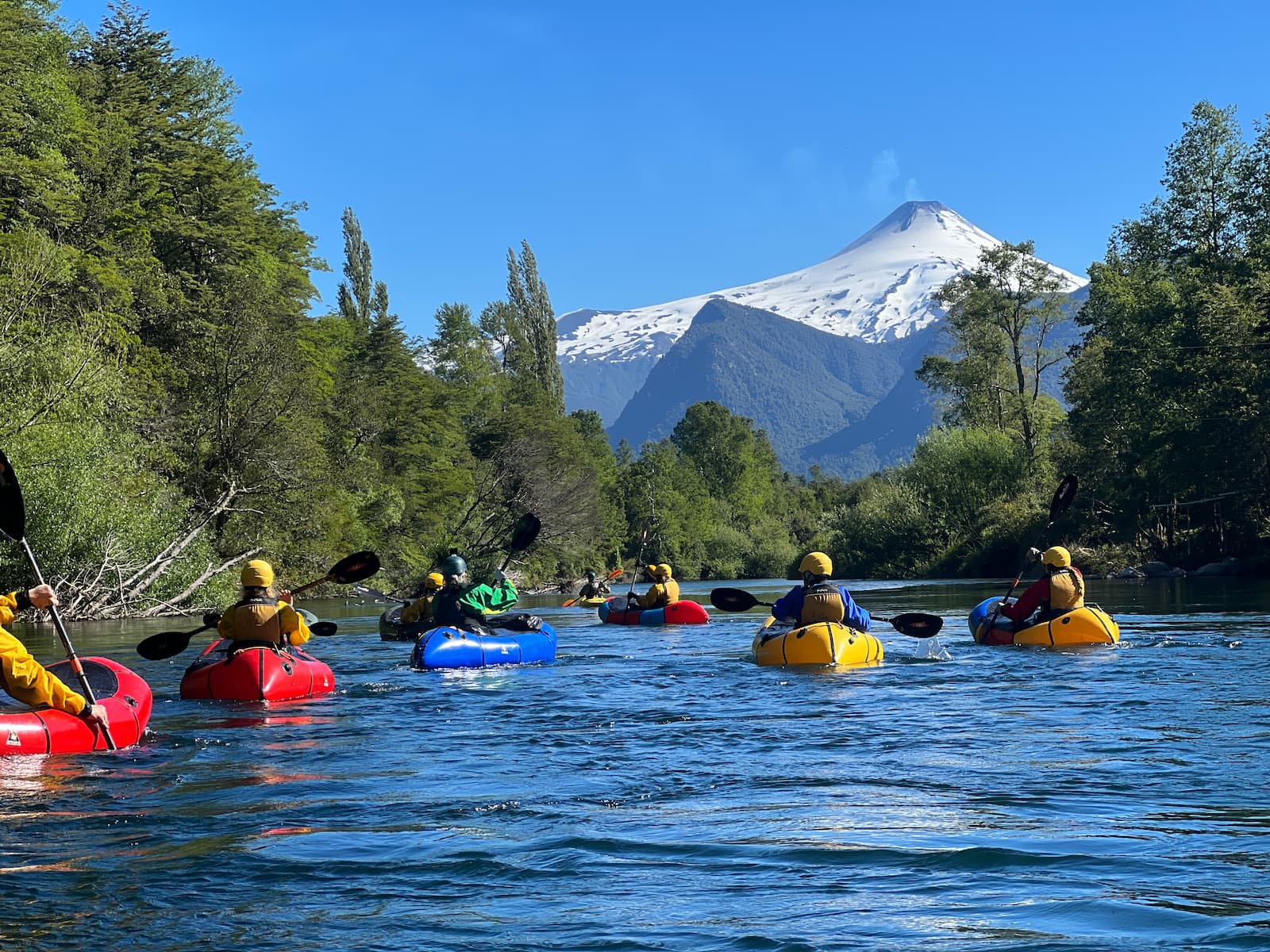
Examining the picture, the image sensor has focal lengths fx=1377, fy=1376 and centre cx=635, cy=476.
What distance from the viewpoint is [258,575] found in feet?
44.3

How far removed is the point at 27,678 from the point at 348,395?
39250 millimetres

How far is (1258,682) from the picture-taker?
13.2 meters

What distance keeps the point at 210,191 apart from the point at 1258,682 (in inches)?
1306

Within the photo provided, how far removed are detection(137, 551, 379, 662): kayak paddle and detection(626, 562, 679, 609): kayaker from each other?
1050 cm

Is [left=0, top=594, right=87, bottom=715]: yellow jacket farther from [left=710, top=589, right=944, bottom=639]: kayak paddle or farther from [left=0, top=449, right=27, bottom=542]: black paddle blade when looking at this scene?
[left=710, top=589, right=944, bottom=639]: kayak paddle

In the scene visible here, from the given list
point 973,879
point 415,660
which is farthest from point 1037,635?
point 973,879

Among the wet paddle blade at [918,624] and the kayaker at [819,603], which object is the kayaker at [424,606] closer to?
the kayaker at [819,603]

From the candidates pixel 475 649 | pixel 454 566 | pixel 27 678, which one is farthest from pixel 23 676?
pixel 454 566

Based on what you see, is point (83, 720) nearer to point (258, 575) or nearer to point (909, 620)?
point (258, 575)

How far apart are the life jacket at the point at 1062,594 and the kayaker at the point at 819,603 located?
9.25 ft

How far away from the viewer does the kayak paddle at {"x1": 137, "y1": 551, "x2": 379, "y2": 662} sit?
48.4ft

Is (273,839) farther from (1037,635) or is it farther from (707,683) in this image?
(1037,635)

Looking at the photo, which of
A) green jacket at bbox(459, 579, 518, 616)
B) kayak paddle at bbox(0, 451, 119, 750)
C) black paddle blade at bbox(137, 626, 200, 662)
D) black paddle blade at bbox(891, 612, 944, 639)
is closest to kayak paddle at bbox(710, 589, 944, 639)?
black paddle blade at bbox(891, 612, 944, 639)

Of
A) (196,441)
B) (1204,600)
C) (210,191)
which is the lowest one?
(1204,600)
